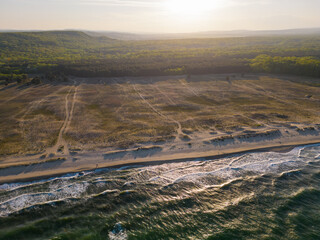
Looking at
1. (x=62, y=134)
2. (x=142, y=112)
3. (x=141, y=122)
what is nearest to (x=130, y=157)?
(x=141, y=122)

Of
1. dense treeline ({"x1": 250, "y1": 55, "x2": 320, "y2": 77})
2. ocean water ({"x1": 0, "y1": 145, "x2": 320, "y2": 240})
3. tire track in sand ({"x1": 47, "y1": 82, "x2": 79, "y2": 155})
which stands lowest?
ocean water ({"x1": 0, "y1": 145, "x2": 320, "y2": 240})

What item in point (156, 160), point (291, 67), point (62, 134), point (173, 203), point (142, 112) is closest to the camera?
point (173, 203)

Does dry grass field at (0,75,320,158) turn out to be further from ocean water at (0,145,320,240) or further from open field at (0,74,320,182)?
ocean water at (0,145,320,240)

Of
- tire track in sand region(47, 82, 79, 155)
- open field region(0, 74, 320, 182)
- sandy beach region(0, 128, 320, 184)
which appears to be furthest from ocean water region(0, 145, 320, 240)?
tire track in sand region(47, 82, 79, 155)

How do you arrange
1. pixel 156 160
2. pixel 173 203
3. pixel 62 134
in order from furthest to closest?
pixel 62 134, pixel 156 160, pixel 173 203

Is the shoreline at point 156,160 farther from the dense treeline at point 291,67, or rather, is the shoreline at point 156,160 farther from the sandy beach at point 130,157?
the dense treeline at point 291,67

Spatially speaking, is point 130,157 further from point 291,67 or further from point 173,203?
point 291,67
